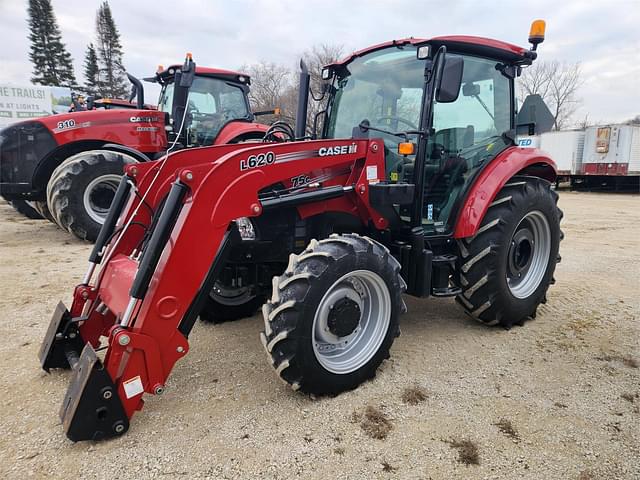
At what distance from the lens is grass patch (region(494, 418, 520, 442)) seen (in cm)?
248

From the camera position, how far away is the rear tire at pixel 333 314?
2.57 meters

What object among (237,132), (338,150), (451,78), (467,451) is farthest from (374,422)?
(237,132)

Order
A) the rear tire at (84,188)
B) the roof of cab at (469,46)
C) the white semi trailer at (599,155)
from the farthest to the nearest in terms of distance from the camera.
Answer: the white semi trailer at (599,155), the rear tire at (84,188), the roof of cab at (469,46)

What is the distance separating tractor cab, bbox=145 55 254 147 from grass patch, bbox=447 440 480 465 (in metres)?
6.48

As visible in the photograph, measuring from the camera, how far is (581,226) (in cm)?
990

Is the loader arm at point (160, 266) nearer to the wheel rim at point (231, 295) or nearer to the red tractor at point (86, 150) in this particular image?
the wheel rim at point (231, 295)

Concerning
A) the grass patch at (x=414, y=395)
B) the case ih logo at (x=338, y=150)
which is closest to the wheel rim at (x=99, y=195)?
the case ih logo at (x=338, y=150)

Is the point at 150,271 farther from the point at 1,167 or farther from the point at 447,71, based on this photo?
the point at 1,167

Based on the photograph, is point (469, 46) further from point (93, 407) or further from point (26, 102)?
point (26, 102)

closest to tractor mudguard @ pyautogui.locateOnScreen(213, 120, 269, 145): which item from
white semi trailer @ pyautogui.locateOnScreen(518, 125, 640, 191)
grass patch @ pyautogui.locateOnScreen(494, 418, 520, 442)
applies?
grass patch @ pyautogui.locateOnScreen(494, 418, 520, 442)

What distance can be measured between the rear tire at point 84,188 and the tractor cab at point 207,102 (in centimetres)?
120

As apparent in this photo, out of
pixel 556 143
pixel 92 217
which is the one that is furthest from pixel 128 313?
pixel 556 143

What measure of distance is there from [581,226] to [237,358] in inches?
368

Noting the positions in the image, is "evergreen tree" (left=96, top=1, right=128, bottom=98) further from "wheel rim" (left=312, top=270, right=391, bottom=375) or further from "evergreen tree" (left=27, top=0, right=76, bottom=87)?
"wheel rim" (left=312, top=270, right=391, bottom=375)
